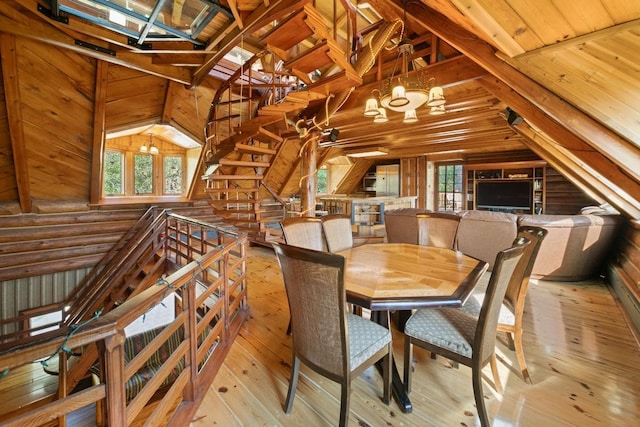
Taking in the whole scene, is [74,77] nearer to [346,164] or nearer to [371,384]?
[371,384]

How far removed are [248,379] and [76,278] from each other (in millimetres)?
5227

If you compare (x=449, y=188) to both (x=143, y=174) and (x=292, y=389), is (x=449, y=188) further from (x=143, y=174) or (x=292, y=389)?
(x=143, y=174)

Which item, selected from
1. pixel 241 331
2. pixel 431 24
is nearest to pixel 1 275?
pixel 241 331

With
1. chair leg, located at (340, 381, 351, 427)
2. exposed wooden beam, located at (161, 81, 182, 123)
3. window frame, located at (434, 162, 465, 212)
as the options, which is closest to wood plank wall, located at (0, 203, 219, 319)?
exposed wooden beam, located at (161, 81, 182, 123)

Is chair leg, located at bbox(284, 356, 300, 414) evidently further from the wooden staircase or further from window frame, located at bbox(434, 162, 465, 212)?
window frame, located at bbox(434, 162, 465, 212)

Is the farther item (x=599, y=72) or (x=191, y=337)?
(x=191, y=337)

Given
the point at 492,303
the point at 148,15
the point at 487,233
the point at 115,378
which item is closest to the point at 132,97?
the point at 148,15

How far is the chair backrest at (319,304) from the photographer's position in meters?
1.29

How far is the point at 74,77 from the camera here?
3484 millimetres

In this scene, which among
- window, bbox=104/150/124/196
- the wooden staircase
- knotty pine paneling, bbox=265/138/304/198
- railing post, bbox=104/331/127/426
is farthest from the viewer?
knotty pine paneling, bbox=265/138/304/198

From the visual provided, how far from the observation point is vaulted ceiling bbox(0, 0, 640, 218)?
4.38ft

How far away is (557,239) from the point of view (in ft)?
11.8

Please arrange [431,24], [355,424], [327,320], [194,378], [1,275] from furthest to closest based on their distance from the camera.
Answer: [1,275] → [431,24] → [194,378] → [355,424] → [327,320]

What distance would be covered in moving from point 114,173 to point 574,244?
8847mm
